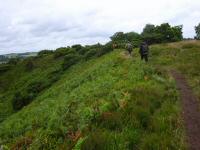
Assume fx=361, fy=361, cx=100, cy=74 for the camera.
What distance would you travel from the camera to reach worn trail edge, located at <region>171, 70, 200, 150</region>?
38.4 feet

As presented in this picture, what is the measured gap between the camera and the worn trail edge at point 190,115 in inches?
461

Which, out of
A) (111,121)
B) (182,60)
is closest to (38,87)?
(182,60)

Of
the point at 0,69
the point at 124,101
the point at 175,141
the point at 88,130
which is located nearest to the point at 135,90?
the point at 124,101

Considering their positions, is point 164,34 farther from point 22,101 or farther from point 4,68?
point 4,68

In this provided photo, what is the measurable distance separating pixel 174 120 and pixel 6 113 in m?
42.9

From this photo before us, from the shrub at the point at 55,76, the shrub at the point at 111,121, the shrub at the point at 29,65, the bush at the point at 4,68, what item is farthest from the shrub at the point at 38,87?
the shrub at the point at 111,121

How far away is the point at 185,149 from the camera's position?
10.9m

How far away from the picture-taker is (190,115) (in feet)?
47.4

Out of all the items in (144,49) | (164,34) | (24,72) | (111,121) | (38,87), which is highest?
(164,34)

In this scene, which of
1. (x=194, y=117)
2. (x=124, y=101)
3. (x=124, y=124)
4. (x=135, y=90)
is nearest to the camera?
(x=124, y=124)

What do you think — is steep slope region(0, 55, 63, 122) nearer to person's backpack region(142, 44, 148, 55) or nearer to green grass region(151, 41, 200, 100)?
green grass region(151, 41, 200, 100)

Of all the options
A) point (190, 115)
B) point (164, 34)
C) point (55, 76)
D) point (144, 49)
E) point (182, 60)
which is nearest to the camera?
point (190, 115)

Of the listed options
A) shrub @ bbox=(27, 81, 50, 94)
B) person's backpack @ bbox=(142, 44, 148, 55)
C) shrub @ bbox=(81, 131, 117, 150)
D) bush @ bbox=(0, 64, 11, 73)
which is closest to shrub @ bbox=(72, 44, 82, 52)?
bush @ bbox=(0, 64, 11, 73)

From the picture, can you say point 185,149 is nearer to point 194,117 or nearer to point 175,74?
point 194,117
